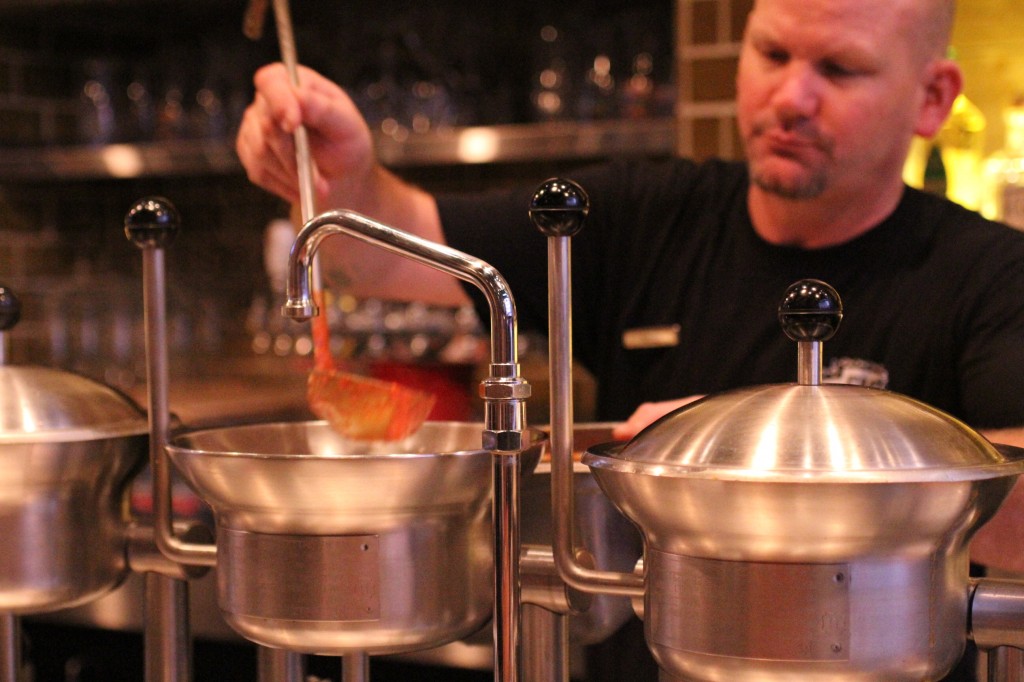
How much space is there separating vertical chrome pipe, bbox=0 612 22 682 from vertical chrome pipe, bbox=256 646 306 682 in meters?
0.20

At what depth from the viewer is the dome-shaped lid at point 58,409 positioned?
78 centimetres

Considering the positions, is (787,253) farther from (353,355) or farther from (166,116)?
(166,116)

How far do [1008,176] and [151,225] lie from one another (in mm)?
1456

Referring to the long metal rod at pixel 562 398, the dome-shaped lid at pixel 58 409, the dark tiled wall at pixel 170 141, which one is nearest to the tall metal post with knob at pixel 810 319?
the long metal rod at pixel 562 398

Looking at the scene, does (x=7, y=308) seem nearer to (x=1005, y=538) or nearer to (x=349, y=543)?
(x=349, y=543)

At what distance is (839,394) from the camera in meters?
0.61

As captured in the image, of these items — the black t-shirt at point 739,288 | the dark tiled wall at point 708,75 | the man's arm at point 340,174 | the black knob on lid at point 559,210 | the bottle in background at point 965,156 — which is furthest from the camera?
the dark tiled wall at point 708,75

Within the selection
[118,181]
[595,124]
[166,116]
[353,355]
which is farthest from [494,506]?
[118,181]

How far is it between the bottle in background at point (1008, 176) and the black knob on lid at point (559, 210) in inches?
51.7

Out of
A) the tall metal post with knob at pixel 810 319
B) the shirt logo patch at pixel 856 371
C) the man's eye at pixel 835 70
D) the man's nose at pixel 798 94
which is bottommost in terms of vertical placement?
the shirt logo patch at pixel 856 371

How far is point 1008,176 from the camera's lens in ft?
6.07

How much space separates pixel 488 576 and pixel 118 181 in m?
3.03

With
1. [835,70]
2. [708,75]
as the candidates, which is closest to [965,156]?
[708,75]

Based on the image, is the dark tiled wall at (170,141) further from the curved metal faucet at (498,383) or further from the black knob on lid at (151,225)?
the curved metal faucet at (498,383)
